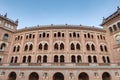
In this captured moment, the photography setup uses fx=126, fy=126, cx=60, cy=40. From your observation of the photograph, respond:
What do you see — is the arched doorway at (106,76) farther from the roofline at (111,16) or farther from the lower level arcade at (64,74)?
the roofline at (111,16)

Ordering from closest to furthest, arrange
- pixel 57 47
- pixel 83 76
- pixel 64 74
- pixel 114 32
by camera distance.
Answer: pixel 64 74 → pixel 83 76 → pixel 57 47 → pixel 114 32

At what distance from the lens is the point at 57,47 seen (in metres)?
33.2

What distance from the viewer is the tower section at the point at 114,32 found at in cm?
3161

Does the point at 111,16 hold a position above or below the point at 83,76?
above

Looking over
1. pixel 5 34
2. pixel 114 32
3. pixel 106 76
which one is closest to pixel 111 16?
pixel 114 32

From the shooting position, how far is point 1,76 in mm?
25688

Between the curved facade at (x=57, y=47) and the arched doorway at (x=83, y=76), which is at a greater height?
the curved facade at (x=57, y=47)

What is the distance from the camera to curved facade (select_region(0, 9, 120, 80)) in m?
26.4

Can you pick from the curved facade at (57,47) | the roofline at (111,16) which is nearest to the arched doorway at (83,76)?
the curved facade at (57,47)

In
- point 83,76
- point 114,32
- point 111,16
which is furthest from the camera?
point 111,16

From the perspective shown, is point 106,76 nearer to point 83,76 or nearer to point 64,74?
point 83,76

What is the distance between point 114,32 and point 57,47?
51.7 feet

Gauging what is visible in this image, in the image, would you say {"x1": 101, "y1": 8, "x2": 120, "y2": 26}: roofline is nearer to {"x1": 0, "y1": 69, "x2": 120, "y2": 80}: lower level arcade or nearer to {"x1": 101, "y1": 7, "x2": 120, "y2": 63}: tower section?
{"x1": 101, "y1": 7, "x2": 120, "y2": 63}: tower section

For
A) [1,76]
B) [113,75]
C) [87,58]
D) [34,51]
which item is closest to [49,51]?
[34,51]
